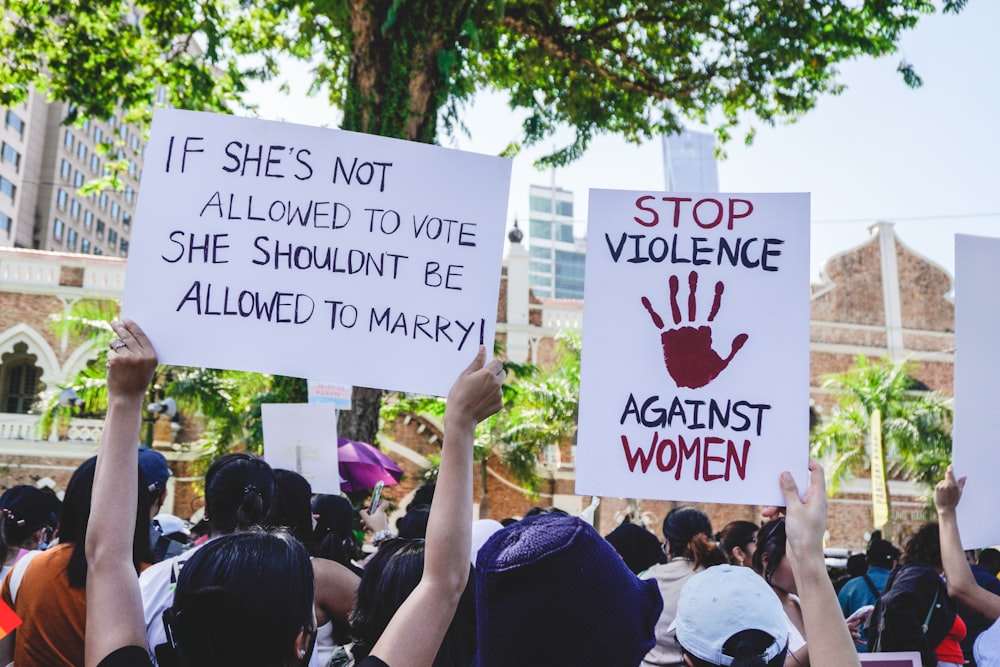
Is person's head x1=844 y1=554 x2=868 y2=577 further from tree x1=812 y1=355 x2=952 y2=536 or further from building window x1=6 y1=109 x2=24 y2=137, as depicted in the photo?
building window x1=6 y1=109 x2=24 y2=137

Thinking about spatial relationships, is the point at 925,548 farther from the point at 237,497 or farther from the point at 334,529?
the point at 237,497

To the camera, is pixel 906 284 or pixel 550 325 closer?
pixel 550 325

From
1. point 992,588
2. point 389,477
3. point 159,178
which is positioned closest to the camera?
point 159,178

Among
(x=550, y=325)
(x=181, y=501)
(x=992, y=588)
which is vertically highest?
(x=550, y=325)

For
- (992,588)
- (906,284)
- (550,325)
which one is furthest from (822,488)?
(906,284)

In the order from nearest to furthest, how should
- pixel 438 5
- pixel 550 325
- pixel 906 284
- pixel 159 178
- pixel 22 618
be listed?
pixel 22 618 → pixel 159 178 → pixel 438 5 → pixel 550 325 → pixel 906 284

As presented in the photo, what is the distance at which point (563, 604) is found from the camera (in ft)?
4.29

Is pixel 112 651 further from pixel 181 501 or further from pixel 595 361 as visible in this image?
pixel 181 501

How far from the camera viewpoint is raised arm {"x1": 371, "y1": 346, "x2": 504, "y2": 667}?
1.64 m

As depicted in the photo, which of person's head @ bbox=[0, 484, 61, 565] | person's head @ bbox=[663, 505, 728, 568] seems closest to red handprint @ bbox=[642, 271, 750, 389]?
person's head @ bbox=[663, 505, 728, 568]

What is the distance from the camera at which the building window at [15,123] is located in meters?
49.0

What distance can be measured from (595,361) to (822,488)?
673mm

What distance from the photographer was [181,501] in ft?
71.5

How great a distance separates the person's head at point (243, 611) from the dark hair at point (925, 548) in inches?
124
